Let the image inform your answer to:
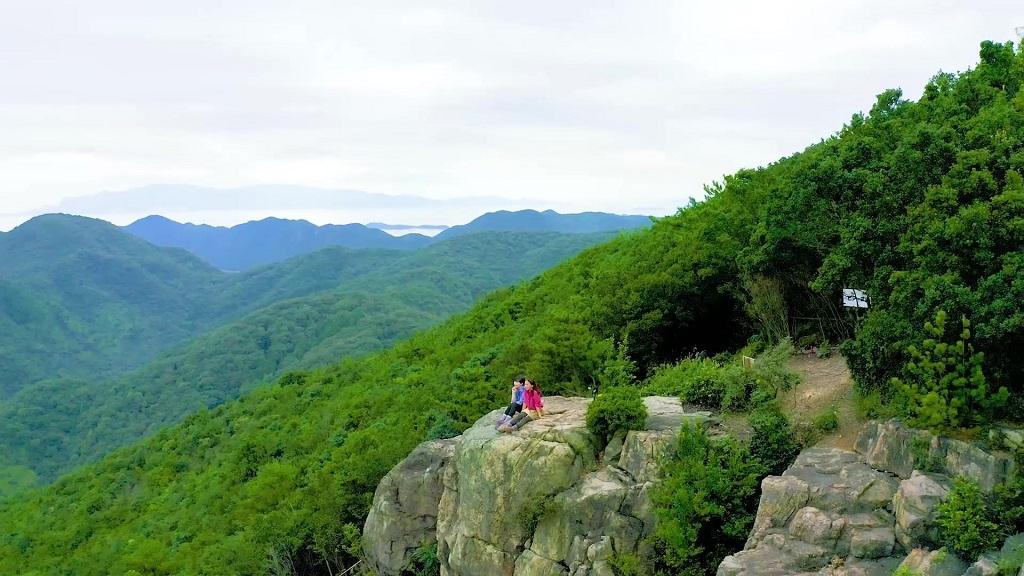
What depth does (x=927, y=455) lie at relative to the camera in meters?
15.3


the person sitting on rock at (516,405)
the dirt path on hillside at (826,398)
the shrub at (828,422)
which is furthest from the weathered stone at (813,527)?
the person sitting on rock at (516,405)

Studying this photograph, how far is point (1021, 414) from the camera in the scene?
14.9m

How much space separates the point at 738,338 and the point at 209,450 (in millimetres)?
62751

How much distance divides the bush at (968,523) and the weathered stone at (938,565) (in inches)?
7.6

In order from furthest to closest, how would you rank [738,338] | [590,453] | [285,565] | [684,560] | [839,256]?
[285,565] → [738,338] → [590,453] → [839,256] → [684,560]

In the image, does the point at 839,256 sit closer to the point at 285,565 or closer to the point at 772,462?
the point at 772,462

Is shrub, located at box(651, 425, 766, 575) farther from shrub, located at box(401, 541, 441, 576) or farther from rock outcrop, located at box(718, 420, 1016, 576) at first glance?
shrub, located at box(401, 541, 441, 576)

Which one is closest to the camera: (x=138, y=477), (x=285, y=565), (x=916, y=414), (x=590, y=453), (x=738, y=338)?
(x=916, y=414)

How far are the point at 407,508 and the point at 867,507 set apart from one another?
58.4 ft

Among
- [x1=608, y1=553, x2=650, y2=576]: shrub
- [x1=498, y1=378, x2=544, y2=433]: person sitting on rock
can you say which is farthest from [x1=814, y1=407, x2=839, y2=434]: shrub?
[x1=498, y1=378, x2=544, y2=433]: person sitting on rock

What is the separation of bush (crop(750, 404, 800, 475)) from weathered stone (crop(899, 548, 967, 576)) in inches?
194

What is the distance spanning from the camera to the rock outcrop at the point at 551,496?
19.9m

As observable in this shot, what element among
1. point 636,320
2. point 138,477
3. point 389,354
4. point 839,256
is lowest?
point 138,477

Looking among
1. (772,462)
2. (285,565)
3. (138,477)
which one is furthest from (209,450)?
(772,462)
